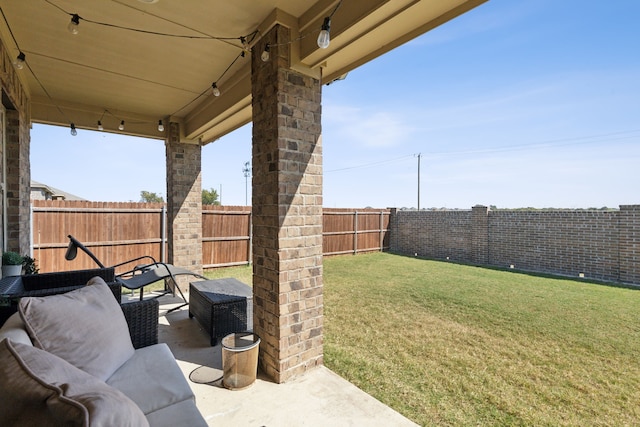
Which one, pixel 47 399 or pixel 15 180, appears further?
pixel 15 180

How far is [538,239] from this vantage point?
8.15m

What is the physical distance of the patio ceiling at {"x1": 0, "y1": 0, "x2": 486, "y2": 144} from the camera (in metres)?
2.10

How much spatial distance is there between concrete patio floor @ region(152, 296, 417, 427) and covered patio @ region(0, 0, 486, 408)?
0.08 meters

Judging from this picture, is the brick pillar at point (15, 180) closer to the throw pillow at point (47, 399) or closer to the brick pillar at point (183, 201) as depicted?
the brick pillar at point (183, 201)

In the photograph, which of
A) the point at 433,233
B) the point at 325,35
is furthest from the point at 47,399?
the point at 433,233

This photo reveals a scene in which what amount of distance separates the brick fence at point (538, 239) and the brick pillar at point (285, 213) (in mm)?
7944

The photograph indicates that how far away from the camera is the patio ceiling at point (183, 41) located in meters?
2.10

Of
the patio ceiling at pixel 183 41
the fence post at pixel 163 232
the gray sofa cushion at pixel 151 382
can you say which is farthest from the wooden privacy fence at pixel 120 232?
the gray sofa cushion at pixel 151 382

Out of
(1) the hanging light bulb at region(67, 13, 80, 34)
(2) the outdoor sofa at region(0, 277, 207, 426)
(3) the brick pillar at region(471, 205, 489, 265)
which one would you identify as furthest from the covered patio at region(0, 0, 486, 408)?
(3) the brick pillar at region(471, 205, 489, 265)

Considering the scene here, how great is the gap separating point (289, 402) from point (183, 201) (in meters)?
4.06

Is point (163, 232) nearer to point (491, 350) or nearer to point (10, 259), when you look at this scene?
point (10, 259)

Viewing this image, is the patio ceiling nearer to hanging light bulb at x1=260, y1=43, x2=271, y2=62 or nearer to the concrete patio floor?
hanging light bulb at x1=260, y1=43, x2=271, y2=62

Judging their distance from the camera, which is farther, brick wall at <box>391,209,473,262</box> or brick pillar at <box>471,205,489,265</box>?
brick wall at <box>391,209,473,262</box>

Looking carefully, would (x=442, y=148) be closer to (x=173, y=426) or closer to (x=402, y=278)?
(x=402, y=278)
